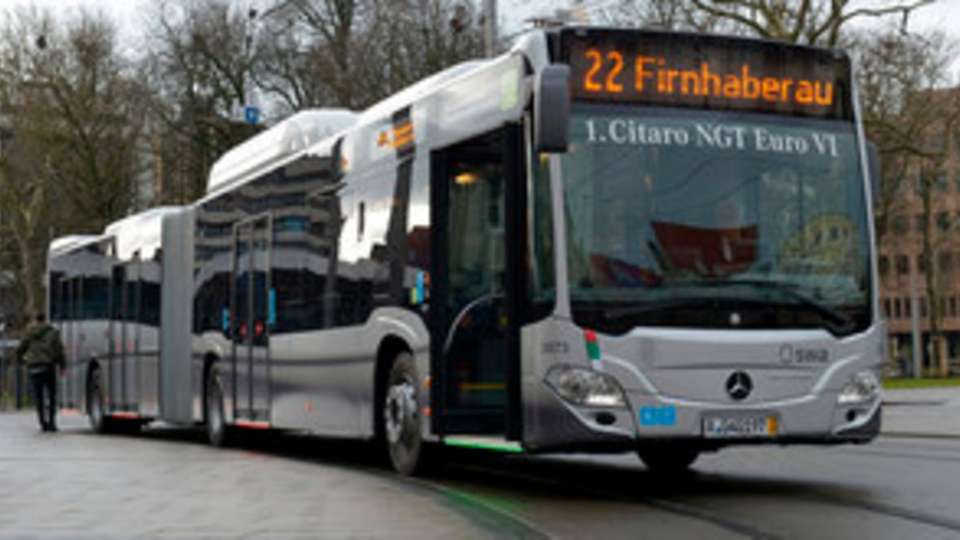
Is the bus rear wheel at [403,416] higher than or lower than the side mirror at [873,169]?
lower

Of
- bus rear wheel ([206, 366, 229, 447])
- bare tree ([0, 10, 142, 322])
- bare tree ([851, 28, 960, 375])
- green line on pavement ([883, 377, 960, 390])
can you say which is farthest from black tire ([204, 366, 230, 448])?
bare tree ([0, 10, 142, 322])

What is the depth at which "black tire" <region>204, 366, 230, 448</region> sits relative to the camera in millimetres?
18953

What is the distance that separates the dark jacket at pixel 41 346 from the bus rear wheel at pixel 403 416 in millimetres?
12055

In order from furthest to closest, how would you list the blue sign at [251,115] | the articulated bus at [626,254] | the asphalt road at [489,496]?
the blue sign at [251,115] → the articulated bus at [626,254] → the asphalt road at [489,496]

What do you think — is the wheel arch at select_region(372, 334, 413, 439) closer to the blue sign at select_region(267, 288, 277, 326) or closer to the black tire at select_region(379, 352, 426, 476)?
the black tire at select_region(379, 352, 426, 476)

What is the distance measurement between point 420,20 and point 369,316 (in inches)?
1173

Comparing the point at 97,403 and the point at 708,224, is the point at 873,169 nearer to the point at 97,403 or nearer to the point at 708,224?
the point at 708,224

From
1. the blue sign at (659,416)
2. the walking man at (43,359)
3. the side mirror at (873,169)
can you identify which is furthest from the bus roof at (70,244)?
the blue sign at (659,416)

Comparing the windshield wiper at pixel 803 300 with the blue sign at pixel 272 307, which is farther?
the blue sign at pixel 272 307

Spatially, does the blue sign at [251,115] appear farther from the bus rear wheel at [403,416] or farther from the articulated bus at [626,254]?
the bus rear wheel at [403,416]

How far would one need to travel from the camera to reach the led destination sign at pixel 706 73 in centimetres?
1130

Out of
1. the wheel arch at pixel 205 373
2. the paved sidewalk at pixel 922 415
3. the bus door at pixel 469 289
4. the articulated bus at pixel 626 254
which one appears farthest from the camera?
the paved sidewalk at pixel 922 415

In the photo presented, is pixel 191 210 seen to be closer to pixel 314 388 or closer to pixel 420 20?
pixel 314 388

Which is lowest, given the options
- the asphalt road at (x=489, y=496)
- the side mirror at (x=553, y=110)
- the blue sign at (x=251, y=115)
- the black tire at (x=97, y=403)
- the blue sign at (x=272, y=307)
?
the asphalt road at (x=489, y=496)
